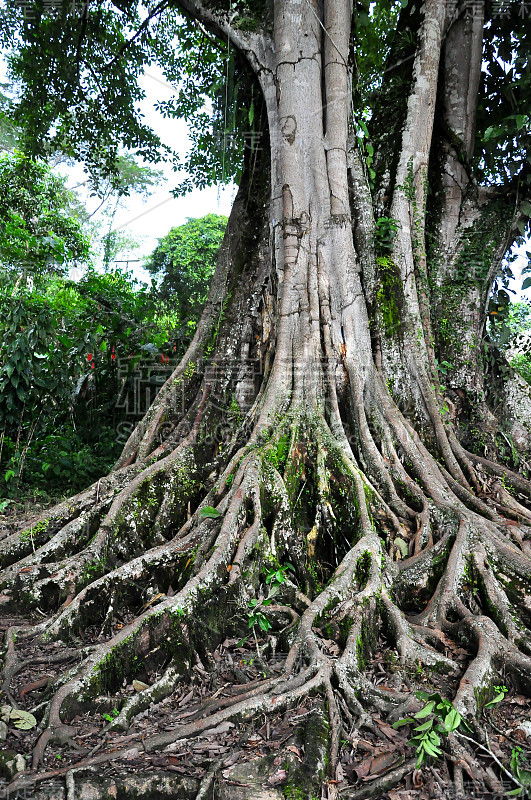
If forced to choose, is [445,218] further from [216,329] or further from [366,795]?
[366,795]

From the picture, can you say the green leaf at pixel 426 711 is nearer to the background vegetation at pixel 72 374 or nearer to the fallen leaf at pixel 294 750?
the fallen leaf at pixel 294 750

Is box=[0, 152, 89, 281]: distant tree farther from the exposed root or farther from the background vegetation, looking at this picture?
the exposed root

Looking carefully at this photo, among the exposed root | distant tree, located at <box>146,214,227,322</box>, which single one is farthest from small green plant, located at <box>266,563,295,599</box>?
distant tree, located at <box>146,214,227,322</box>

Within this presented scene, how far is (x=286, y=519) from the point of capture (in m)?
3.17

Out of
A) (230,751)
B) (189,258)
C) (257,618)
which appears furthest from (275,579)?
(189,258)

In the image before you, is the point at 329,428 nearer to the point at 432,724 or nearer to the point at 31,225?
the point at 432,724

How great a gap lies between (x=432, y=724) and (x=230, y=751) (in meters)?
0.76

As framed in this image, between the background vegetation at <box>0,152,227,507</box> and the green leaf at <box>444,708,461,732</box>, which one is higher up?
the background vegetation at <box>0,152,227,507</box>

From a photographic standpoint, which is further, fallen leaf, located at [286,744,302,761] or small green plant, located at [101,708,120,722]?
small green plant, located at [101,708,120,722]

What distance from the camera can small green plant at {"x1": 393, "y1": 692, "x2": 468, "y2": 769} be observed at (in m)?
1.91

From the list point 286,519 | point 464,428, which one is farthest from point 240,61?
point 286,519

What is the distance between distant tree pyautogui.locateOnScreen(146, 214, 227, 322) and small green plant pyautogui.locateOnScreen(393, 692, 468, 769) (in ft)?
29.9

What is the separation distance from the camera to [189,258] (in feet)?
49.0

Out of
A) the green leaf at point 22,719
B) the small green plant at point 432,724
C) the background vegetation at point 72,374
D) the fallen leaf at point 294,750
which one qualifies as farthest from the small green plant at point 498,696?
the background vegetation at point 72,374
